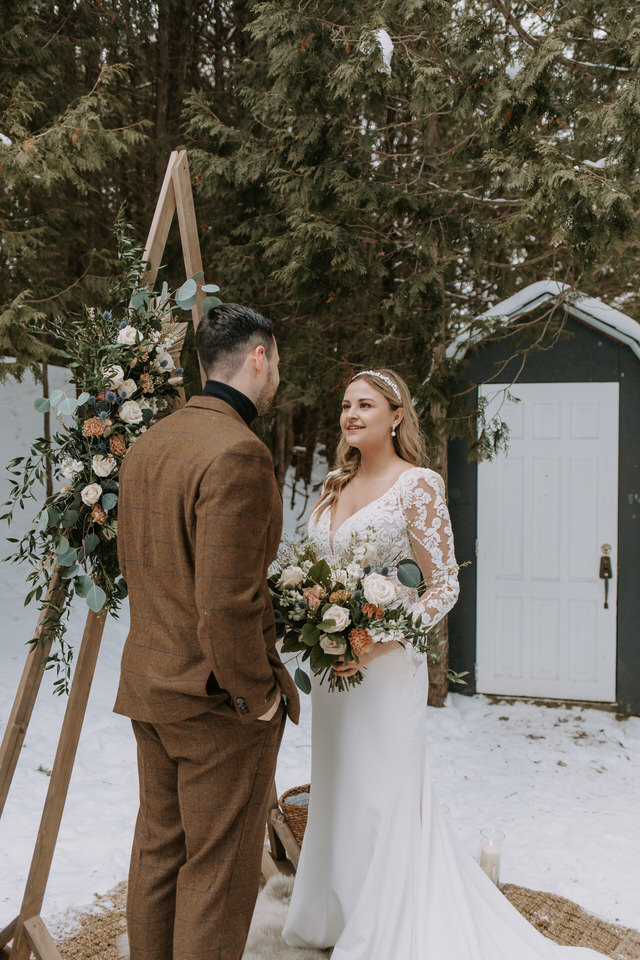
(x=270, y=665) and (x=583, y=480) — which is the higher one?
(x=583, y=480)

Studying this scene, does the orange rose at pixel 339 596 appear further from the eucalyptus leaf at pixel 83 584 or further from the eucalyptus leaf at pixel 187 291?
the eucalyptus leaf at pixel 187 291

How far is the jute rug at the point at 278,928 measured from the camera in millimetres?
2850

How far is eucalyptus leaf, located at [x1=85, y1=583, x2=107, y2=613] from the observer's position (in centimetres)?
248

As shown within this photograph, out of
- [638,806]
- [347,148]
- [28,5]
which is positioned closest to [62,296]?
[28,5]

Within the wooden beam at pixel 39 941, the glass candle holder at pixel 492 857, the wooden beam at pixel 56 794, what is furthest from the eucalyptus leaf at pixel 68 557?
the glass candle holder at pixel 492 857

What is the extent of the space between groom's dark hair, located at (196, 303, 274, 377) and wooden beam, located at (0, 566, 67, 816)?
1016mm

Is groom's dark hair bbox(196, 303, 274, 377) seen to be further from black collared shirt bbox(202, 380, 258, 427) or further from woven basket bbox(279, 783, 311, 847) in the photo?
woven basket bbox(279, 783, 311, 847)

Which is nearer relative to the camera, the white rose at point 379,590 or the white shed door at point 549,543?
the white rose at point 379,590

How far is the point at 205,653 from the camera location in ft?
6.16

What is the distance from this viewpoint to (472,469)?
6.13 meters

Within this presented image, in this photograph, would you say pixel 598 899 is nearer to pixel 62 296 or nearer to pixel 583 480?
pixel 583 480

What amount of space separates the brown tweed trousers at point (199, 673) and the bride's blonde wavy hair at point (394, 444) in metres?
0.97

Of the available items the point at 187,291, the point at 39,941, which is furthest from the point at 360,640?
the point at 39,941

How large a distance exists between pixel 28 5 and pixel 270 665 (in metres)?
5.68
